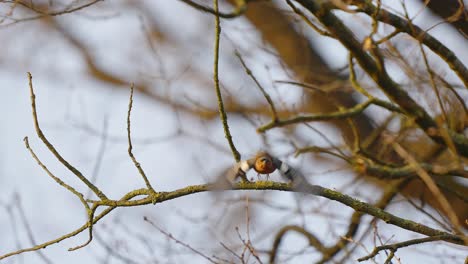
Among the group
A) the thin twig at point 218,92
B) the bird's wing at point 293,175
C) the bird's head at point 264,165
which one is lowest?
the bird's wing at point 293,175

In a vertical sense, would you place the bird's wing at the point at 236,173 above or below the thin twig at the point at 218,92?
below

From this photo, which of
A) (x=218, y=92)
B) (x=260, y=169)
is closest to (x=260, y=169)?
(x=260, y=169)

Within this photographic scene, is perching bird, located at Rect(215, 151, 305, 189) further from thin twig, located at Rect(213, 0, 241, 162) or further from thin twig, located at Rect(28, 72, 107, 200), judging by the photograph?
thin twig, located at Rect(28, 72, 107, 200)

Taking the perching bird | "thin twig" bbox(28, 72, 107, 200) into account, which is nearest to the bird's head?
the perching bird

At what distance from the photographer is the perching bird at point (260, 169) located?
9.08ft

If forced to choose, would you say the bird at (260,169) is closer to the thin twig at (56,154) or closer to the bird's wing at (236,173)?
→ the bird's wing at (236,173)

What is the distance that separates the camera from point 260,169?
280 centimetres

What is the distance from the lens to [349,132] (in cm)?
561

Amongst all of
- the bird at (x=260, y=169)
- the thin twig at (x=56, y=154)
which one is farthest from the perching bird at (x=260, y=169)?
the thin twig at (x=56, y=154)

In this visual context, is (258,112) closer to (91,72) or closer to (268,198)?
(268,198)

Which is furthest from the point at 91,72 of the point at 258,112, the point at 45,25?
the point at 258,112

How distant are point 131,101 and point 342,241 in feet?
6.17

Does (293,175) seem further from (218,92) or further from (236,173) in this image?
(218,92)

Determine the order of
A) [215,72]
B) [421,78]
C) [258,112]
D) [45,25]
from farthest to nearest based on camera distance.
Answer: [45,25]
[258,112]
[421,78]
[215,72]
